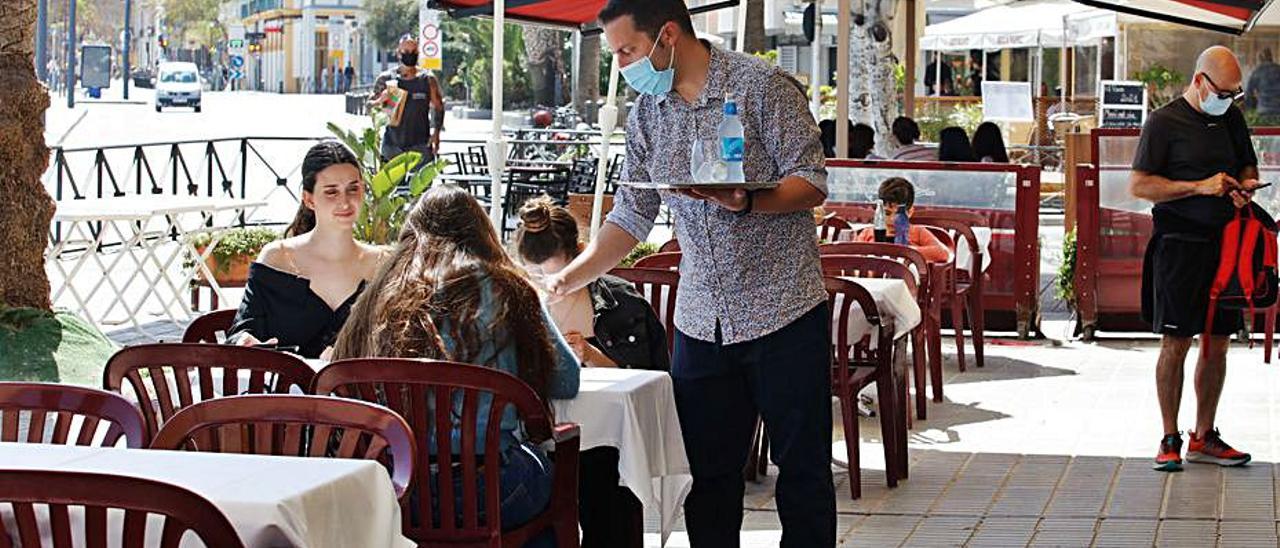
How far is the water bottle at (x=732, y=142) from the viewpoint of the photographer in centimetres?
470

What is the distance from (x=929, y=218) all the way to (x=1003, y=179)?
3.72 ft

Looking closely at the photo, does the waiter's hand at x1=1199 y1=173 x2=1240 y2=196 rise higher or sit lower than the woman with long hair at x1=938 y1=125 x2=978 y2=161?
lower

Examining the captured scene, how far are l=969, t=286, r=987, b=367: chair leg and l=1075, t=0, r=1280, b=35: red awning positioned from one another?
8.91ft

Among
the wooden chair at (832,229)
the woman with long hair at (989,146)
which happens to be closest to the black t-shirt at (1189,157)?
the wooden chair at (832,229)

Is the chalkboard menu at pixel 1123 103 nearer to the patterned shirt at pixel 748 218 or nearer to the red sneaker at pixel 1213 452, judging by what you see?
the red sneaker at pixel 1213 452

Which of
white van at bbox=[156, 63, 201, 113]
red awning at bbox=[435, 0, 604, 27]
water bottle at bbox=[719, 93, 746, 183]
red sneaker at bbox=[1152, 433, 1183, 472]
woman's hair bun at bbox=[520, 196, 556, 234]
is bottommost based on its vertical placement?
red sneaker at bbox=[1152, 433, 1183, 472]

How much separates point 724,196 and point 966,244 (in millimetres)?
6553

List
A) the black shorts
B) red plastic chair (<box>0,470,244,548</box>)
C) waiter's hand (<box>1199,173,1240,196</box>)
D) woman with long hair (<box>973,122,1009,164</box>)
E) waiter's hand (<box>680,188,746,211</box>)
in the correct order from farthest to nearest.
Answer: woman with long hair (<box>973,122,1009,164</box>)
the black shorts
waiter's hand (<box>1199,173,1240,196</box>)
waiter's hand (<box>680,188,746,211</box>)
red plastic chair (<box>0,470,244,548</box>)

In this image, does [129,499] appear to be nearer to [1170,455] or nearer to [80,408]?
[80,408]

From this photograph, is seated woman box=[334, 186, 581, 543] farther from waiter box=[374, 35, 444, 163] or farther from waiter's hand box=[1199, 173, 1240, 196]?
waiter box=[374, 35, 444, 163]

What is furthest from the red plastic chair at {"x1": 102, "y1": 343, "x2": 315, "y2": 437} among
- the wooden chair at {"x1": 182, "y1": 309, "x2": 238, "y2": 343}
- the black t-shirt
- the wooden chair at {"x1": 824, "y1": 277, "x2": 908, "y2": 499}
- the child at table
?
the child at table

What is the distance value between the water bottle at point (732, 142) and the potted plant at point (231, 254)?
25.3 ft

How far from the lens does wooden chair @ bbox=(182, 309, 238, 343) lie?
19.3 feet

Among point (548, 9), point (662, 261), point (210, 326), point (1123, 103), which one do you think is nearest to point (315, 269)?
point (210, 326)
